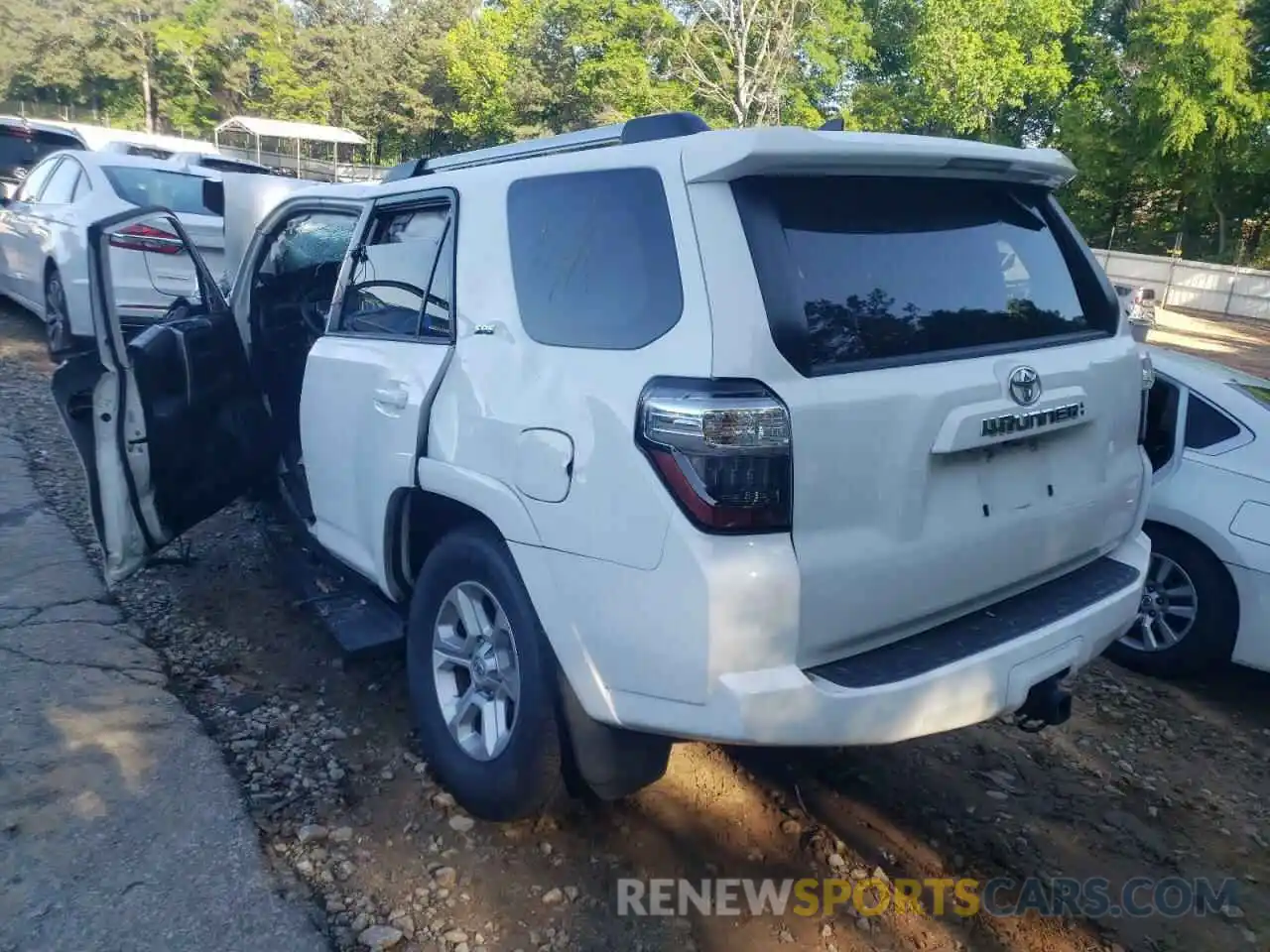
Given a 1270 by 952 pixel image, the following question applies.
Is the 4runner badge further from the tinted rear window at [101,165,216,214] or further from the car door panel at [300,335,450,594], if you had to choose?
the tinted rear window at [101,165,216,214]

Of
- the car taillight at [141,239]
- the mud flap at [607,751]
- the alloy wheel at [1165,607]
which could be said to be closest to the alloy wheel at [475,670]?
the mud flap at [607,751]

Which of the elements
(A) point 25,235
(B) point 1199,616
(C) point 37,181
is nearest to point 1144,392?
(B) point 1199,616

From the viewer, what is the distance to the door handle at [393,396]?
3229 mm

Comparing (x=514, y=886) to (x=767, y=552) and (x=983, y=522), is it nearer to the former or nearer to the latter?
(x=767, y=552)

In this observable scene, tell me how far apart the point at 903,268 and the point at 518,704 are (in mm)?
1566

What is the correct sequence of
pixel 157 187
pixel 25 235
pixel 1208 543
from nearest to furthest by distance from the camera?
pixel 1208 543
pixel 157 187
pixel 25 235

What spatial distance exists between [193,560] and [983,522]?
12.9 feet

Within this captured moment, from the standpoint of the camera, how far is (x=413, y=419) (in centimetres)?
315

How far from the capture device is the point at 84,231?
729 centimetres

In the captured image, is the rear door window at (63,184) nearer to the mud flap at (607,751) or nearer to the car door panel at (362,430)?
the car door panel at (362,430)

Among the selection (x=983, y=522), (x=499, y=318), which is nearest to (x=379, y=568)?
(x=499, y=318)

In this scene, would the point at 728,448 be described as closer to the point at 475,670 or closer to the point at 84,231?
the point at 475,670

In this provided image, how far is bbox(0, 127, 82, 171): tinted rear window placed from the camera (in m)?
14.4

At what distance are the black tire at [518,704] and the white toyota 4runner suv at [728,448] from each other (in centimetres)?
1
